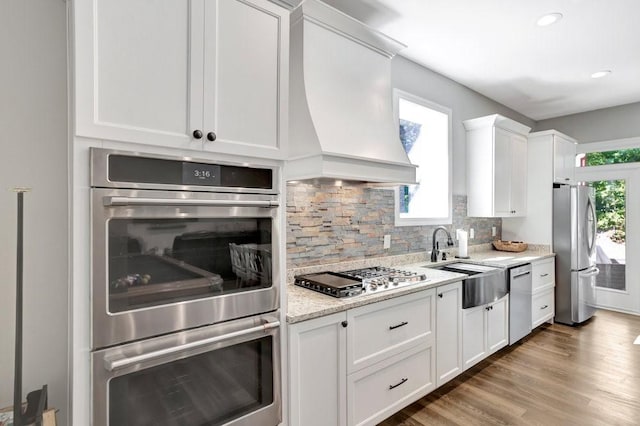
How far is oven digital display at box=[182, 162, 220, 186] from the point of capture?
1.37 m

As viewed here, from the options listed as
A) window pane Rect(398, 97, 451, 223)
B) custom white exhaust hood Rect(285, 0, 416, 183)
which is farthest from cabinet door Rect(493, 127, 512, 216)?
custom white exhaust hood Rect(285, 0, 416, 183)

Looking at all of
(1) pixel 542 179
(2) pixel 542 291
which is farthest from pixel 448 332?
(1) pixel 542 179

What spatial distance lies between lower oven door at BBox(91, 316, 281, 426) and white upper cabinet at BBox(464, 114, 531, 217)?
320 cm

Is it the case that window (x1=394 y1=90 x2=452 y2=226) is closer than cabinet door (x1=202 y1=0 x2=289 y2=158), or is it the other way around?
cabinet door (x1=202 y1=0 x2=289 y2=158)

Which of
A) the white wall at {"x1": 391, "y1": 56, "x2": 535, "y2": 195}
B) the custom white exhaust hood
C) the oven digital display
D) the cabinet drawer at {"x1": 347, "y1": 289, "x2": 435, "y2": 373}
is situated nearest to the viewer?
the oven digital display

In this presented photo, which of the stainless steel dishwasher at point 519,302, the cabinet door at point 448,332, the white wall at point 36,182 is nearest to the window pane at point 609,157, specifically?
the stainless steel dishwasher at point 519,302

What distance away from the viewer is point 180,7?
1354 millimetres

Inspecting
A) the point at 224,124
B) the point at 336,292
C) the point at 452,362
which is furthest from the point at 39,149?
the point at 452,362

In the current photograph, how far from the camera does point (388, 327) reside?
2.08m

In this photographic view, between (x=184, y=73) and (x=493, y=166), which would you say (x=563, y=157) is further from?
(x=184, y=73)

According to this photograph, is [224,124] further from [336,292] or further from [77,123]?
[336,292]

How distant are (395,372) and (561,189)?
11.4 ft

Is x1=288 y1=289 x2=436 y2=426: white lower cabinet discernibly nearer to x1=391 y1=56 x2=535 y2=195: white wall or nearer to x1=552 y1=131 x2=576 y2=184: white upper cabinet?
x1=391 y1=56 x2=535 y2=195: white wall

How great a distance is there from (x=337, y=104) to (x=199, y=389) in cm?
173
